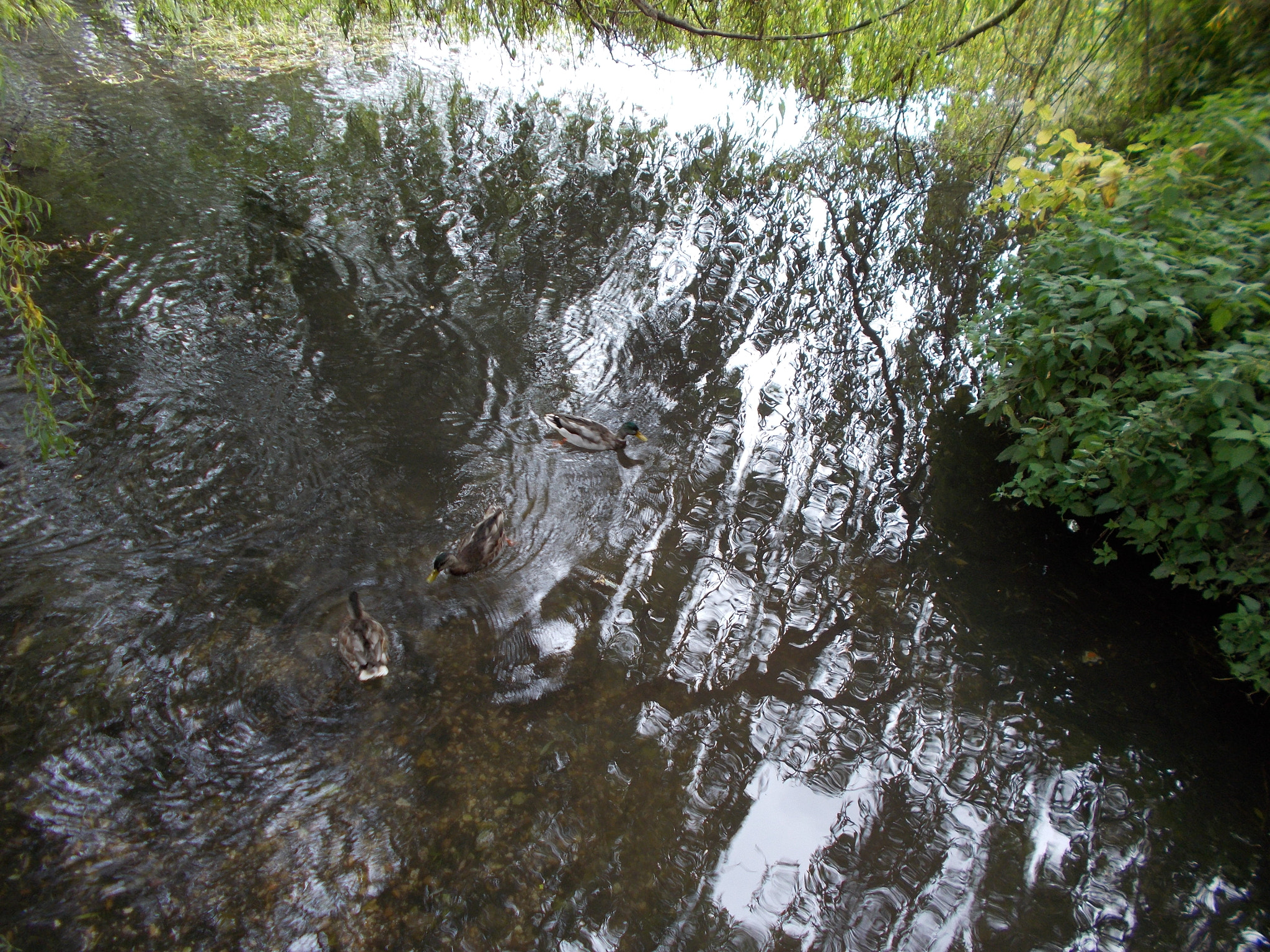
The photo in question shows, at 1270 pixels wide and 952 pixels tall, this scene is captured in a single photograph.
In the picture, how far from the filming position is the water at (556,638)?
2693 millimetres

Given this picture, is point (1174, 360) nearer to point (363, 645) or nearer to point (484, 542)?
point (484, 542)

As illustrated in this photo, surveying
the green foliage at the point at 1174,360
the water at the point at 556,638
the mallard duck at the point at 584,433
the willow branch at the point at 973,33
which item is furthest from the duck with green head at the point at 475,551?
the willow branch at the point at 973,33

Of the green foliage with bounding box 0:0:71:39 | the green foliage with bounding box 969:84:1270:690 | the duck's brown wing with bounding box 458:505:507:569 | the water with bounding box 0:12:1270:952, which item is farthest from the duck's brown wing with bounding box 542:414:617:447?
the green foliage with bounding box 0:0:71:39

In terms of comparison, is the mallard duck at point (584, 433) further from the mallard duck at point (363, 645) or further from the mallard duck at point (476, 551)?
the mallard duck at point (363, 645)

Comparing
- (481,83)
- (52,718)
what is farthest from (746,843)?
(481,83)

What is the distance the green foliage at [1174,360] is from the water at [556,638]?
0.75 m

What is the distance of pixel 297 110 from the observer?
8.93 m

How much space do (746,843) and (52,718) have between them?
3285mm

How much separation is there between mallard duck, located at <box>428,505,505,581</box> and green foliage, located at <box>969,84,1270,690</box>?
338 cm

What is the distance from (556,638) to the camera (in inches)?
144

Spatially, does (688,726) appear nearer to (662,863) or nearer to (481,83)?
(662,863)

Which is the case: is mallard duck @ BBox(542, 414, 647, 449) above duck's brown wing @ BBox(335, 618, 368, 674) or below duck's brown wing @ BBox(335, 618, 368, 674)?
above

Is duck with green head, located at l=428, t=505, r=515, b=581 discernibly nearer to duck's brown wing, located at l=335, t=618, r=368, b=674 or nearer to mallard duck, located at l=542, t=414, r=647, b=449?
duck's brown wing, located at l=335, t=618, r=368, b=674

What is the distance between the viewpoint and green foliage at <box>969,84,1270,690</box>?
3.14 metres
